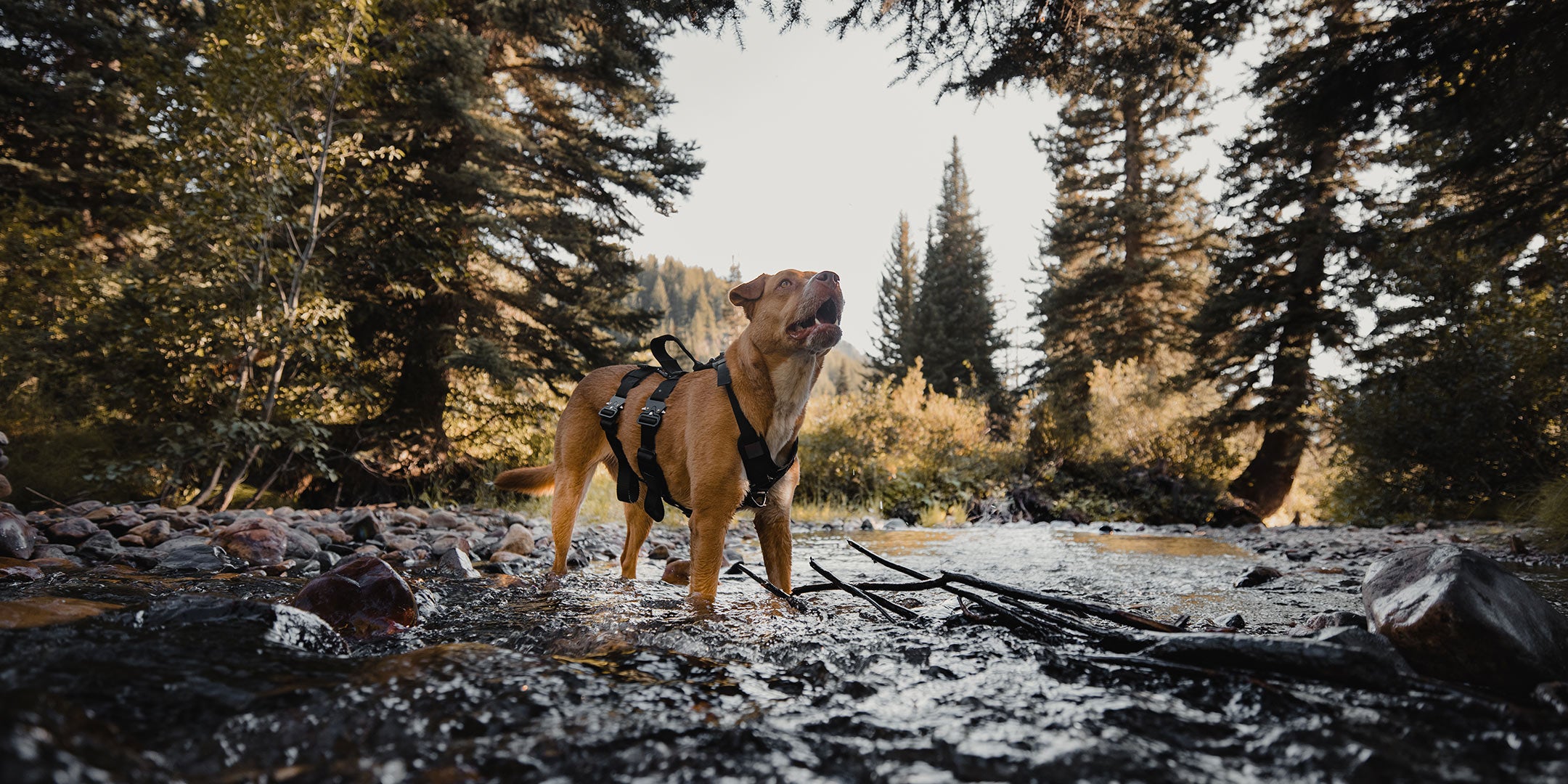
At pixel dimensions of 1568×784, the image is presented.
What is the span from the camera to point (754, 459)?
3273 mm

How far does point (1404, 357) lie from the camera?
10.1 m

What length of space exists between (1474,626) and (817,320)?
2607mm

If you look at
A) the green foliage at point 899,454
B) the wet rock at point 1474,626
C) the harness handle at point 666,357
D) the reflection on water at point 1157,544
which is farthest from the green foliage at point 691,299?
the wet rock at point 1474,626

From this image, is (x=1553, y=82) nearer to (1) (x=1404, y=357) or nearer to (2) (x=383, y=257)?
(1) (x=1404, y=357)

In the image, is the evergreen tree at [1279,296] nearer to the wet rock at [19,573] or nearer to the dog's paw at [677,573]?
the dog's paw at [677,573]

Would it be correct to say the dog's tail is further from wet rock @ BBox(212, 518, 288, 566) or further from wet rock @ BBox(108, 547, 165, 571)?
wet rock @ BBox(108, 547, 165, 571)

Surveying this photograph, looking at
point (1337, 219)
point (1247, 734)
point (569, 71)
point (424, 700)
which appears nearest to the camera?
point (1247, 734)

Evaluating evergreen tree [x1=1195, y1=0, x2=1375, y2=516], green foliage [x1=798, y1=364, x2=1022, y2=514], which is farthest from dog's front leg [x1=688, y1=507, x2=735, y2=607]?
evergreen tree [x1=1195, y1=0, x2=1375, y2=516]

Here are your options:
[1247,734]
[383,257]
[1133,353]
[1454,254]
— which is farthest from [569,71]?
[1133,353]

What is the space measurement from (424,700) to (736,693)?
827mm

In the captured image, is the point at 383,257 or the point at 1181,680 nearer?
the point at 1181,680

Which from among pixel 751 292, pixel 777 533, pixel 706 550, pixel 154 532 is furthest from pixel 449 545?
pixel 751 292

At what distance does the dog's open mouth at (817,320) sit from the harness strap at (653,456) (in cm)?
106

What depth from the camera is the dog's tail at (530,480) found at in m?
5.32
